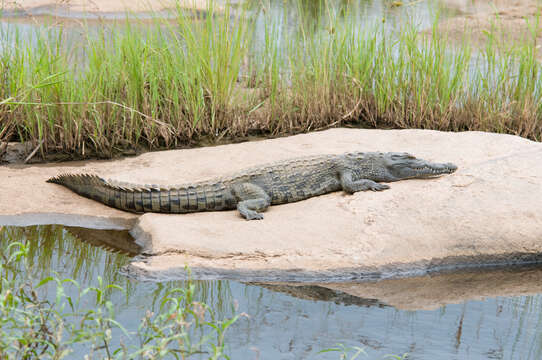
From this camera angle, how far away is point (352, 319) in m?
4.23

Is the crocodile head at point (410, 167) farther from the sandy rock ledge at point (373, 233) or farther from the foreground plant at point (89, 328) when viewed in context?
the foreground plant at point (89, 328)

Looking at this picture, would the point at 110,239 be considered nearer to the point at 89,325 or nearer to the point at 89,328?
the point at 89,325

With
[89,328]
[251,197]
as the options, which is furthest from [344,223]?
[89,328]

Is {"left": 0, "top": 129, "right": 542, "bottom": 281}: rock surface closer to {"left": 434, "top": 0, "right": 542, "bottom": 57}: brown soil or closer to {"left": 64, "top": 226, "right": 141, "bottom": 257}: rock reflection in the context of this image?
{"left": 64, "top": 226, "right": 141, "bottom": 257}: rock reflection

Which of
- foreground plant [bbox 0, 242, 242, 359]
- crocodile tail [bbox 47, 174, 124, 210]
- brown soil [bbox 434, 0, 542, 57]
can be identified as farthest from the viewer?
brown soil [bbox 434, 0, 542, 57]

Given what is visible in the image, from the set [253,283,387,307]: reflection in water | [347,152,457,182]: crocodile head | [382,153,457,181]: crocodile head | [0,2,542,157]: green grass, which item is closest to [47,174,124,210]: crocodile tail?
[0,2,542,157]: green grass

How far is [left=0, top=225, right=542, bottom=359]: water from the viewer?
390 cm

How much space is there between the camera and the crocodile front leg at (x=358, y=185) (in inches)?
232

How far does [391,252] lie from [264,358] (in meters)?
1.62

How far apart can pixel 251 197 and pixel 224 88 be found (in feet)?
6.86

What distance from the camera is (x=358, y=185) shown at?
5.91m

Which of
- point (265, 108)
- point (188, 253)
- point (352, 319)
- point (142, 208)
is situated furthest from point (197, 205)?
point (265, 108)

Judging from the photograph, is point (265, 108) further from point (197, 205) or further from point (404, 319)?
point (404, 319)

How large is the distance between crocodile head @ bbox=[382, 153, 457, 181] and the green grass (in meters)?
2.02
